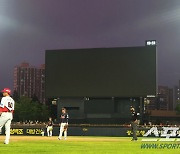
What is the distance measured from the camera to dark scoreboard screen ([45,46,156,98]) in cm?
5256

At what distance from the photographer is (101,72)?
181ft

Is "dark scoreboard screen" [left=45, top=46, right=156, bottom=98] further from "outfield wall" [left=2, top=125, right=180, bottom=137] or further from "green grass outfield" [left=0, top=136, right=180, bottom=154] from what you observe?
"green grass outfield" [left=0, top=136, right=180, bottom=154]

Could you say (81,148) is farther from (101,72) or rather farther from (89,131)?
(101,72)

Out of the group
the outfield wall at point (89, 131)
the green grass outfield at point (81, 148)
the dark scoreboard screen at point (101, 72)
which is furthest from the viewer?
the dark scoreboard screen at point (101, 72)

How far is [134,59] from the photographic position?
175 ft

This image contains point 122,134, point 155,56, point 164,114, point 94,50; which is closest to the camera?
point 122,134

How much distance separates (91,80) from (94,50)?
12.3 ft

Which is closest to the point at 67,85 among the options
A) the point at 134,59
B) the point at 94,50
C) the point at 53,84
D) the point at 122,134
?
the point at 53,84

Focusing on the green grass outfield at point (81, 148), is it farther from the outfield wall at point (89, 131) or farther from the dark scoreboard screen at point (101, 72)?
the dark scoreboard screen at point (101, 72)

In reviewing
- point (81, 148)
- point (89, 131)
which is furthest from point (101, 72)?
point (81, 148)

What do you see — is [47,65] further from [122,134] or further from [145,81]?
[122,134]

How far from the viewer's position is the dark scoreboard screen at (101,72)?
52.6 meters

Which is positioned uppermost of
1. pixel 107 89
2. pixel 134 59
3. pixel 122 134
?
pixel 134 59

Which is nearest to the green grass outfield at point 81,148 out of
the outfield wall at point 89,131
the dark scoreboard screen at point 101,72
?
the outfield wall at point 89,131
